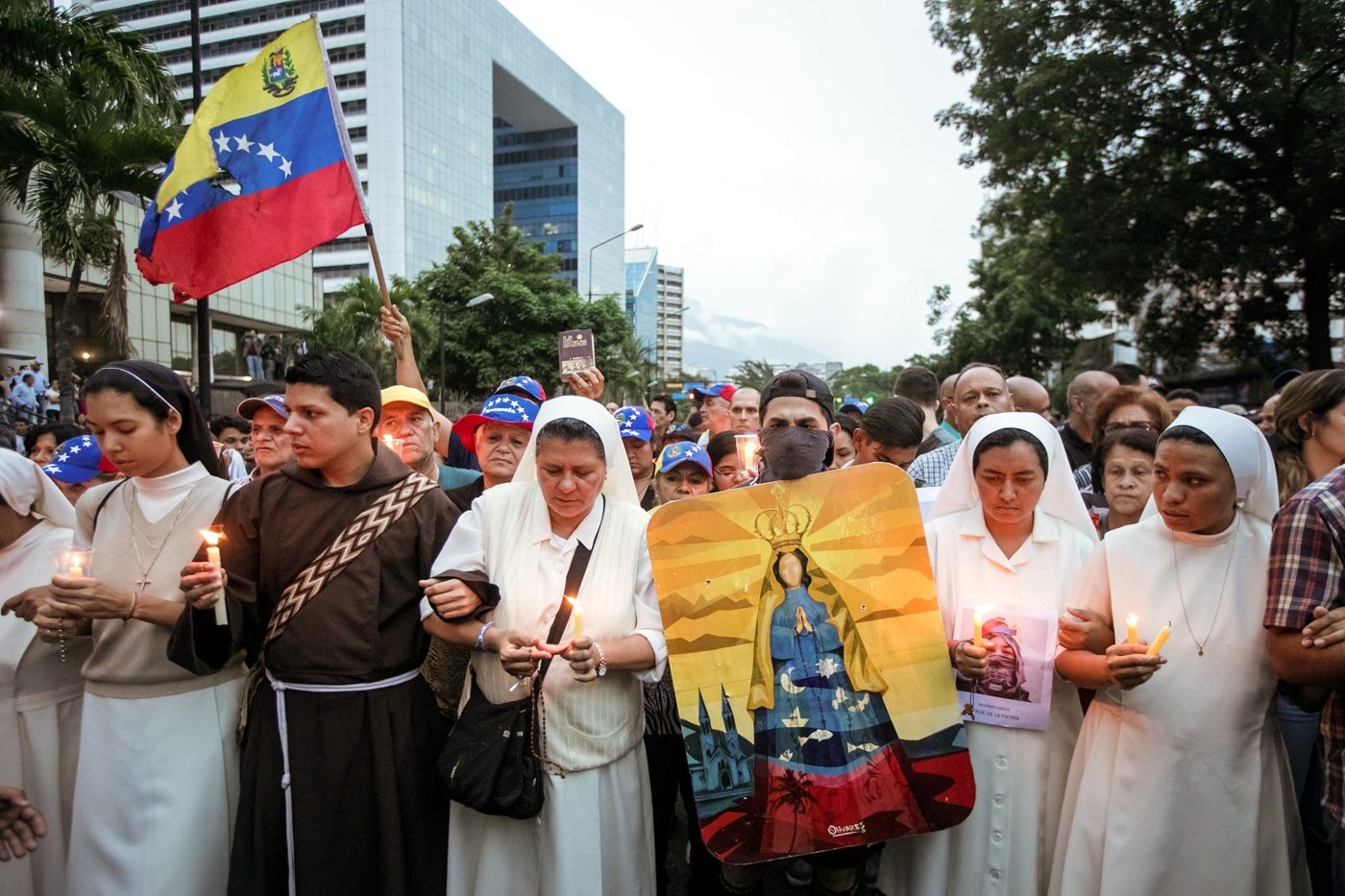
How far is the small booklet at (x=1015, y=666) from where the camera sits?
297 cm

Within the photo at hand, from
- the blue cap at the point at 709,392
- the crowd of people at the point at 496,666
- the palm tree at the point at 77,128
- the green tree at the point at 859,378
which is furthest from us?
the green tree at the point at 859,378

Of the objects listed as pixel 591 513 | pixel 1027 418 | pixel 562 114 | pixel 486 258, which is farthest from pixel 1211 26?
pixel 562 114

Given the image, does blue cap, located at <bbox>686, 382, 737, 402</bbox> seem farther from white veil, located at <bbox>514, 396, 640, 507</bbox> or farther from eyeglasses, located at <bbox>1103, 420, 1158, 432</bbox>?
white veil, located at <bbox>514, 396, 640, 507</bbox>

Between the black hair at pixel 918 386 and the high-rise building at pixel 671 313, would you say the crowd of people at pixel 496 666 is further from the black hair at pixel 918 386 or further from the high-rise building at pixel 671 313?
the high-rise building at pixel 671 313

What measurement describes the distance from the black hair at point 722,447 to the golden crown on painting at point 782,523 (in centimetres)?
235

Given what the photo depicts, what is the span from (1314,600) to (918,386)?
15.1 feet

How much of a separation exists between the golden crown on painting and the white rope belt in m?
1.50

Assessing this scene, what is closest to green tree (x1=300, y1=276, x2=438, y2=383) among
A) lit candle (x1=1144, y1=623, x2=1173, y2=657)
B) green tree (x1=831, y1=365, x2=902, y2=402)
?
lit candle (x1=1144, y1=623, x2=1173, y2=657)

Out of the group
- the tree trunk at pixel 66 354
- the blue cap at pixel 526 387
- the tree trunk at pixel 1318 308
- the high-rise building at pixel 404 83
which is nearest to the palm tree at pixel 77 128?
the tree trunk at pixel 66 354

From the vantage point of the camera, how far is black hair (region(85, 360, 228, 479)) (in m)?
3.06

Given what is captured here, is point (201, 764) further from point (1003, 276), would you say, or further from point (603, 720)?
point (1003, 276)

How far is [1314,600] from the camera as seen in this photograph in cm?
246

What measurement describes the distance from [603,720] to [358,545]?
1.12m

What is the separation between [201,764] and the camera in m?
3.16
